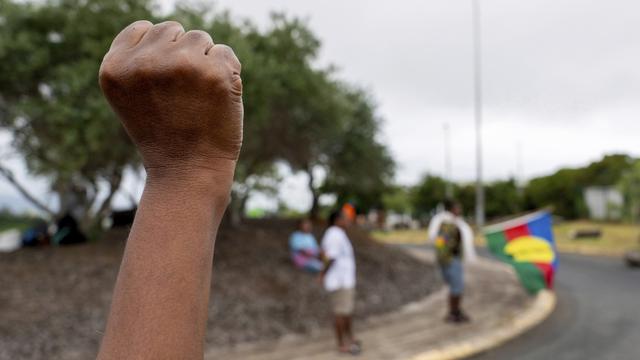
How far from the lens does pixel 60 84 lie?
9000mm

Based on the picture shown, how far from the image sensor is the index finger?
1297 millimetres

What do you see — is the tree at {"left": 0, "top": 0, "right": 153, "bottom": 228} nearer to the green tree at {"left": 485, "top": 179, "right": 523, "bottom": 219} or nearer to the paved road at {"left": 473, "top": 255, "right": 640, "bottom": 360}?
the paved road at {"left": 473, "top": 255, "right": 640, "bottom": 360}

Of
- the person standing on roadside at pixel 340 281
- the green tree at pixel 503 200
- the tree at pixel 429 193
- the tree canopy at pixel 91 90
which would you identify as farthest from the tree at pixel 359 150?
the tree at pixel 429 193

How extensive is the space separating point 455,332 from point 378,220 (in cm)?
4267

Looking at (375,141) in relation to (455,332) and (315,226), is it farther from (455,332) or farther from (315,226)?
(455,332)

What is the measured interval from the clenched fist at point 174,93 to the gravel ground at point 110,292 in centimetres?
591

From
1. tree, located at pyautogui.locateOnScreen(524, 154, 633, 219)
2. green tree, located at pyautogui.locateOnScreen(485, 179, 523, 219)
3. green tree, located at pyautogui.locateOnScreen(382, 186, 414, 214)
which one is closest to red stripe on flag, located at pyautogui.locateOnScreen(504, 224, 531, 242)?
tree, located at pyautogui.locateOnScreen(524, 154, 633, 219)

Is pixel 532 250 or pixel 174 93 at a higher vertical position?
pixel 174 93

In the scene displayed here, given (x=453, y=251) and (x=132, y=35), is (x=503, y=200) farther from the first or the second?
(x=132, y=35)

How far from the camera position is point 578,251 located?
75.1 feet

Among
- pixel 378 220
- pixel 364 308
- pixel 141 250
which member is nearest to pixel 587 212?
pixel 378 220

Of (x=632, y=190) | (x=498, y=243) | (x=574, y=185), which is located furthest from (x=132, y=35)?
(x=574, y=185)

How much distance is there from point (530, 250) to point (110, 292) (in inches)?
240

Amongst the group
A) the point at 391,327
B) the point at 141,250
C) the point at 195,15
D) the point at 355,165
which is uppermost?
the point at 195,15
